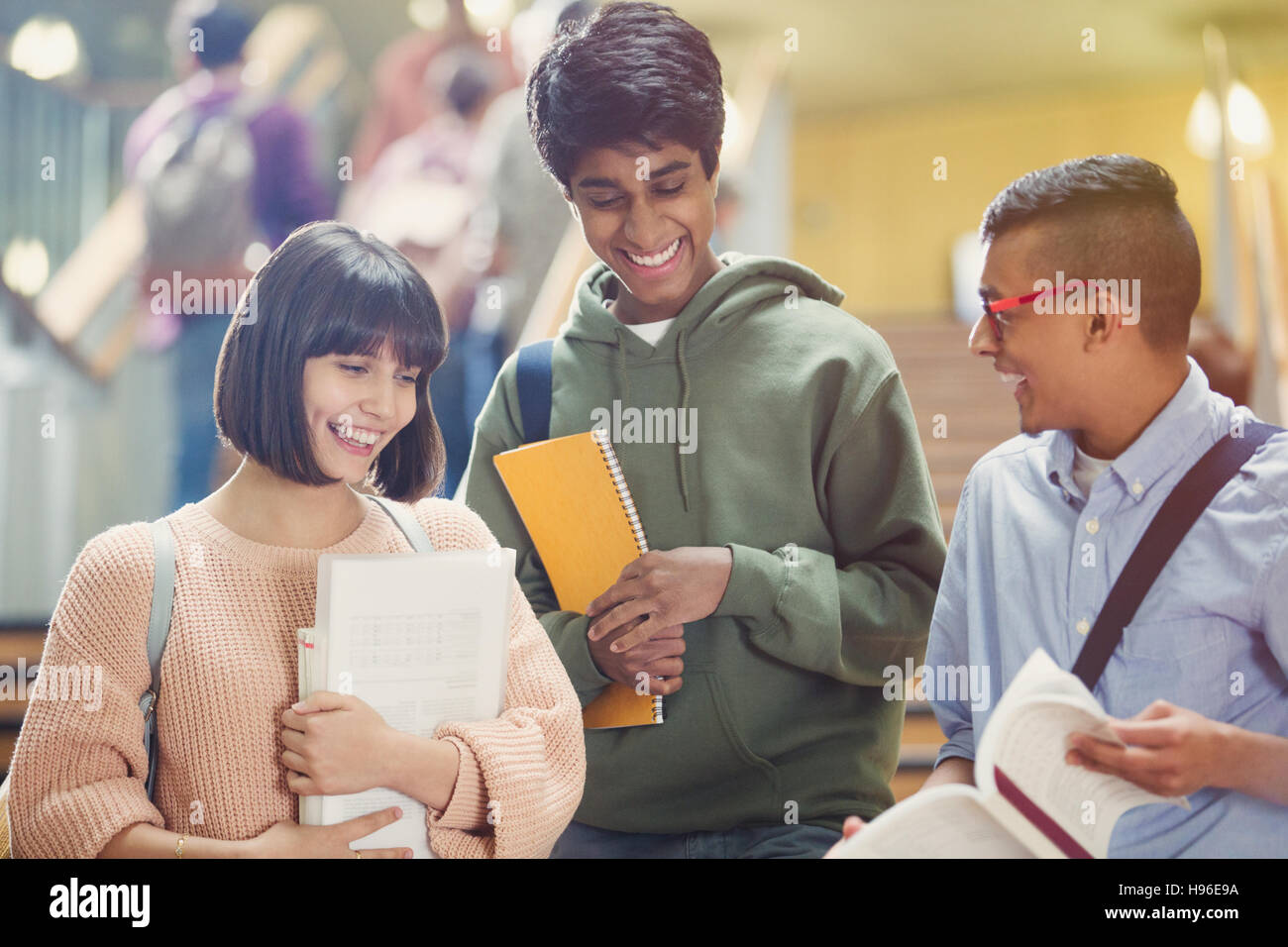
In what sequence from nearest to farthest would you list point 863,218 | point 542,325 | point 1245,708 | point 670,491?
point 1245,708 < point 670,491 < point 542,325 < point 863,218

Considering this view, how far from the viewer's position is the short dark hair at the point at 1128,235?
1.39 meters

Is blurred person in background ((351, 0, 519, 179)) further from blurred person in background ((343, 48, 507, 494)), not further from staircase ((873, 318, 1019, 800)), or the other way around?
staircase ((873, 318, 1019, 800))

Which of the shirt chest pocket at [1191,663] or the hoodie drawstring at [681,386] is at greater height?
the hoodie drawstring at [681,386]

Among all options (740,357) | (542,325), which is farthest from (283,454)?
(542,325)

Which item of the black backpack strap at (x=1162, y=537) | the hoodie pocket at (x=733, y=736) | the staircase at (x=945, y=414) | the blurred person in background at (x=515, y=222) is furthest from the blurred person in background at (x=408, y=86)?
the black backpack strap at (x=1162, y=537)

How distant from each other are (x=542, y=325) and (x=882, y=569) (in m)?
1.24

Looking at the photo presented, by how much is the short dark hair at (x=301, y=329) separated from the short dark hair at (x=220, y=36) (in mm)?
1508

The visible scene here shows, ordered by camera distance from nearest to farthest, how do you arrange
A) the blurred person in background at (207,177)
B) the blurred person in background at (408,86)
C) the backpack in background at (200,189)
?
the blurred person in background at (207,177)
the backpack in background at (200,189)
the blurred person in background at (408,86)

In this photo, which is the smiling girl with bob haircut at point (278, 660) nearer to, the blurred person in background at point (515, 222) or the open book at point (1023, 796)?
the open book at point (1023, 796)

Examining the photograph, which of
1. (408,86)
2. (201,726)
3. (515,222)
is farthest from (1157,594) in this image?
(408,86)

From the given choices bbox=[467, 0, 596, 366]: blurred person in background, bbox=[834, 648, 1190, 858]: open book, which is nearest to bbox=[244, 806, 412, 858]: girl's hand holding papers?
bbox=[834, 648, 1190, 858]: open book
